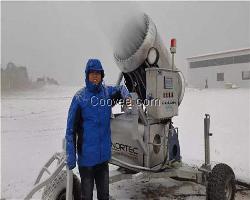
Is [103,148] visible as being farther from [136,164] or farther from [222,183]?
[222,183]

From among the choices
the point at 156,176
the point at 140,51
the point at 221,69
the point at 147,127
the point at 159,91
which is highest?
the point at 221,69

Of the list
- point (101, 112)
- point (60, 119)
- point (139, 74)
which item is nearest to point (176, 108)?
point (139, 74)

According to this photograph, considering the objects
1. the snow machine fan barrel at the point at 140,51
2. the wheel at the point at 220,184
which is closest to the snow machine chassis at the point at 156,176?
the wheel at the point at 220,184

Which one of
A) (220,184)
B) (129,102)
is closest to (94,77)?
(129,102)

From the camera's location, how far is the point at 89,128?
272 centimetres

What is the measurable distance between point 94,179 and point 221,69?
2985 centimetres

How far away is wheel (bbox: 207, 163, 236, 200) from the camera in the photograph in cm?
340

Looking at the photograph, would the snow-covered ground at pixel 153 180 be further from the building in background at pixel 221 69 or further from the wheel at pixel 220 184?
the building in background at pixel 221 69

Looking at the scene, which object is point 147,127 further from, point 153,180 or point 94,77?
point 153,180

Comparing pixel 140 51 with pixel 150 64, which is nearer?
pixel 140 51

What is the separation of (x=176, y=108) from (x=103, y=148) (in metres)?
1.41

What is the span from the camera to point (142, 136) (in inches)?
138

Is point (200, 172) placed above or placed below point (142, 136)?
below

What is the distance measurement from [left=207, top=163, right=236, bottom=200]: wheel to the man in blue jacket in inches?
52.5
